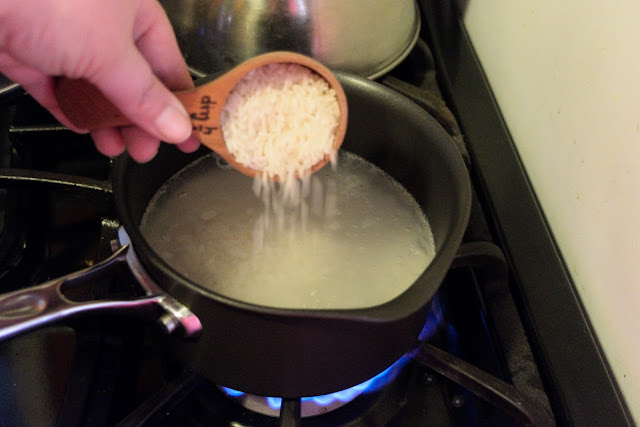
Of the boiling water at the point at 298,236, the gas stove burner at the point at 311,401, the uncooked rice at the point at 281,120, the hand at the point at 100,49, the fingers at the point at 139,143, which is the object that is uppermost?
the hand at the point at 100,49

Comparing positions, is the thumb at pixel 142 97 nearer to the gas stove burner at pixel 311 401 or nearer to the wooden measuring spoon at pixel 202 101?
the wooden measuring spoon at pixel 202 101

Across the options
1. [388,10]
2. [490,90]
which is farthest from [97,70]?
[490,90]

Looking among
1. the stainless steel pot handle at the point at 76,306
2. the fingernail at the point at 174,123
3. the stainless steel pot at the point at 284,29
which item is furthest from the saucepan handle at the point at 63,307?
the stainless steel pot at the point at 284,29

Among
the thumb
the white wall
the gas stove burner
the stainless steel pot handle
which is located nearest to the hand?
the thumb

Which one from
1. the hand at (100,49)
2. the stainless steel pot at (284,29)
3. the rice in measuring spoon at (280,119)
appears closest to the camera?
the hand at (100,49)

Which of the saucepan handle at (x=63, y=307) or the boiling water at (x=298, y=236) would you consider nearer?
the saucepan handle at (x=63, y=307)

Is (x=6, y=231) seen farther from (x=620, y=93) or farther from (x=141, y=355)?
(x=620, y=93)

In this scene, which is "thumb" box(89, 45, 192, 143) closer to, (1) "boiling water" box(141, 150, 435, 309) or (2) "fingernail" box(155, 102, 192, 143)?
(2) "fingernail" box(155, 102, 192, 143)
